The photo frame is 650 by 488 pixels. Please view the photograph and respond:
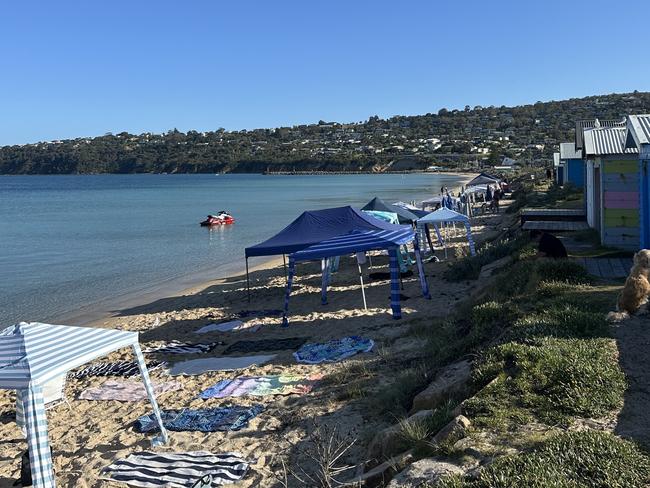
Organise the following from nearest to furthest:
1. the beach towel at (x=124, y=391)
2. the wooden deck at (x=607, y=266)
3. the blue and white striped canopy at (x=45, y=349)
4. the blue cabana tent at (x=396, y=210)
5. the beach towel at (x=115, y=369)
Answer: the blue and white striped canopy at (x=45, y=349), the beach towel at (x=124, y=391), the wooden deck at (x=607, y=266), the beach towel at (x=115, y=369), the blue cabana tent at (x=396, y=210)

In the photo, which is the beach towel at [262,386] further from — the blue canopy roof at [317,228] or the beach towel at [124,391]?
the blue canopy roof at [317,228]

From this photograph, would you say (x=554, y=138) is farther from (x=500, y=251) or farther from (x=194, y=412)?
(x=194, y=412)

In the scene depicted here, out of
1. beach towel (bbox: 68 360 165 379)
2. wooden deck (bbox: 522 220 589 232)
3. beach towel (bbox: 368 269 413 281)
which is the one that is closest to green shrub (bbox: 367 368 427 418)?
beach towel (bbox: 68 360 165 379)

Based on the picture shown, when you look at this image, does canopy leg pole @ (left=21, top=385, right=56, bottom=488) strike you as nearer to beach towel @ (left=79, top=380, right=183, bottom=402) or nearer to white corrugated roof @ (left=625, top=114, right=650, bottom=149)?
beach towel @ (left=79, top=380, right=183, bottom=402)

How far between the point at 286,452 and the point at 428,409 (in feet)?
4.99

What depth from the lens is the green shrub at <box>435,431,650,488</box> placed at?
393 centimetres

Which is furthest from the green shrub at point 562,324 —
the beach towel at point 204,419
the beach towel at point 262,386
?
the beach towel at point 204,419

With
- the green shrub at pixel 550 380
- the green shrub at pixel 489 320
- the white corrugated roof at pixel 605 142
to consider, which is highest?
the white corrugated roof at pixel 605 142

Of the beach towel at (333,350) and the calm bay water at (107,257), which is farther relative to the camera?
the calm bay water at (107,257)

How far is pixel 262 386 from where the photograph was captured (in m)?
8.98

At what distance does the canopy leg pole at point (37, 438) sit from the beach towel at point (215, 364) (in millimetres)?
4500

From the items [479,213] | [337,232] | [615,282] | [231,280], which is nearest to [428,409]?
[615,282]

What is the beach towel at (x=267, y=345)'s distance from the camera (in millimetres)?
11336

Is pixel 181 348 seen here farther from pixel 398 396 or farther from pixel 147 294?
pixel 147 294
